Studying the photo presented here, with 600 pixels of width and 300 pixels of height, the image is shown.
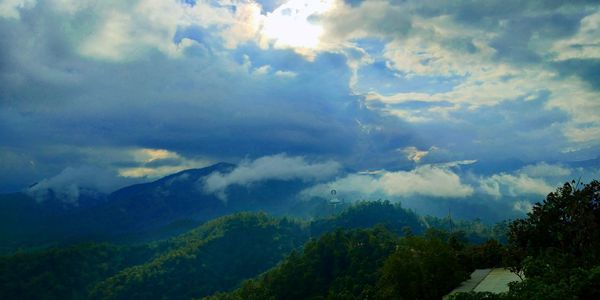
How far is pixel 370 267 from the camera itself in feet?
384

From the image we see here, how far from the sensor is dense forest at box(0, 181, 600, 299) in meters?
31.2

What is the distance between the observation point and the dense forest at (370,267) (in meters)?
31.2

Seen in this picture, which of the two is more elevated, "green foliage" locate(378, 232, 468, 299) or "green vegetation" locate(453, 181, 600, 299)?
→ "green vegetation" locate(453, 181, 600, 299)

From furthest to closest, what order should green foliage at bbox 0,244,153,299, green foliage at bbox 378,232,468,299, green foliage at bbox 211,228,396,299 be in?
green foliage at bbox 0,244,153,299, green foliage at bbox 211,228,396,299, green foliage at bbox 378,232,468,299

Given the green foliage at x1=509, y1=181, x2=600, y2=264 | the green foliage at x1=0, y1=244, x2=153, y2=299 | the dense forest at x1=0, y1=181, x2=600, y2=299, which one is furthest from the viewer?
the green foliage at x1=0, y1=244, x2=153, y2=299

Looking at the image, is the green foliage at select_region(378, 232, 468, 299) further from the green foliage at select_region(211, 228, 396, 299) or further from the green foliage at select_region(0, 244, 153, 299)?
the green foliage at select_region(0, 244, 153, 299)

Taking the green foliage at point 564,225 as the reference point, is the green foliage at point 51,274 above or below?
below

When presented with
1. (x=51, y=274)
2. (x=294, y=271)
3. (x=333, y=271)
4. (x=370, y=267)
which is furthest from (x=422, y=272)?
(x=51, y=274)

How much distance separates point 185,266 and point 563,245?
533 ft

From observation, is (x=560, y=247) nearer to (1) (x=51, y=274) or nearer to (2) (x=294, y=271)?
(2) (x=294, y=271)

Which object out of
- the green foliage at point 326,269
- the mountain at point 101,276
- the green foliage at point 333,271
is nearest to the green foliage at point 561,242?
the green foliage at point 333,271

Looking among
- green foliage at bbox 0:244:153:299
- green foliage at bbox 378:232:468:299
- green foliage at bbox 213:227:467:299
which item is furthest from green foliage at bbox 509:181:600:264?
green foliage at bbox 0:244:153:299

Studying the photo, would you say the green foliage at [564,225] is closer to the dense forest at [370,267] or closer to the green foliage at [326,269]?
the dense forest at [370,267]

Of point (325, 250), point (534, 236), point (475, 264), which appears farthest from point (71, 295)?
point (534, 236)
